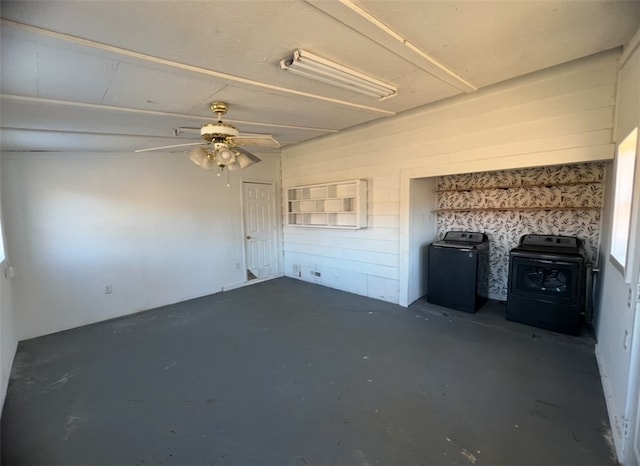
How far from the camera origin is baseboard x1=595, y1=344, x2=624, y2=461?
5.64 feet

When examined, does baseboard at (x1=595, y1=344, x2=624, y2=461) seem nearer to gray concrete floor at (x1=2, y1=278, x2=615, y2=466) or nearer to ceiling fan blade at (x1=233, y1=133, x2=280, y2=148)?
gray concrete floor at (x1=2, y1=278, x2=615, y2=466)

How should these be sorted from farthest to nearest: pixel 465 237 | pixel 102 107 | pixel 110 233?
pixel 465 237 → pixel 110 233 → pixel 102 107

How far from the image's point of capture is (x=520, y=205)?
3.96 meters

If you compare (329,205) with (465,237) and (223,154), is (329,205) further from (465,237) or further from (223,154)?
(223,154)

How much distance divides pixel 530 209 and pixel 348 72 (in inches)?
126

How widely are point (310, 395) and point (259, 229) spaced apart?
3917mm

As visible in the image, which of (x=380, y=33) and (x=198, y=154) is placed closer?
(x=380, y=33)

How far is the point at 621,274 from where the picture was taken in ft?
6.63

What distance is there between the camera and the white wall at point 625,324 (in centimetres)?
162

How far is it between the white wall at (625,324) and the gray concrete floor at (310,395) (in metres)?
0.14

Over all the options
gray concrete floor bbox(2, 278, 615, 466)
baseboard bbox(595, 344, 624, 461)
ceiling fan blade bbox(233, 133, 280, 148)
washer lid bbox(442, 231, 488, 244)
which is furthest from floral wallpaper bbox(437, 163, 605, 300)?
ceiling fan blade bbox(233, 133, 280, 148)

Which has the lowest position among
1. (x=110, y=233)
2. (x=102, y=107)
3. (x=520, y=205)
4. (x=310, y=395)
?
(x=310, y=395)

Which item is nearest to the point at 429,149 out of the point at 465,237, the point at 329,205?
the point at 465,237

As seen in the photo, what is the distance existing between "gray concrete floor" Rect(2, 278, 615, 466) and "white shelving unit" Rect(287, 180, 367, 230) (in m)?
1.64
